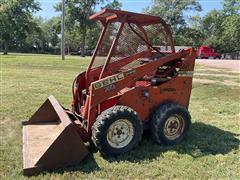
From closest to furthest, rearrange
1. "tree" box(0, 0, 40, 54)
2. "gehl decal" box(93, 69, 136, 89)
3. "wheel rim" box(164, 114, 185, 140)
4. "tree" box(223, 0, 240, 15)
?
1. "gehl decal" box(93, 69, 136, 89)
2. "wheel rim" box(164, 114, 185, 140)
3. "tree" box(0, 0, 40, 54)
4. "tree" box(223, 0, 240, 15)

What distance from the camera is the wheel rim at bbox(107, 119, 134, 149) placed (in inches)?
173

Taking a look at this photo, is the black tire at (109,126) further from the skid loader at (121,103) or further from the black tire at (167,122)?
the black tire at (167,122)

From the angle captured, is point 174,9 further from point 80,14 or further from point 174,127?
point 174,127

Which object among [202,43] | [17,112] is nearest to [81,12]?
[202,43]

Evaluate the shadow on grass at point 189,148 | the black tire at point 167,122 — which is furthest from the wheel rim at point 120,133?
the black tire at point 167,122

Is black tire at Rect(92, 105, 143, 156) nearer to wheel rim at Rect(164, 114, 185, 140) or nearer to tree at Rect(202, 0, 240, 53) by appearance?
wheel rim at Rect(164, 114, 185, 140)

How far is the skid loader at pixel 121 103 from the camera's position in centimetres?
416

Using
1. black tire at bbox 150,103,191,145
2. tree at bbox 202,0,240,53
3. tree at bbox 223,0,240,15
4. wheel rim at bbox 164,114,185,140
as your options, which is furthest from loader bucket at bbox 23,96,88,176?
tree at bbox 223,0,240,15

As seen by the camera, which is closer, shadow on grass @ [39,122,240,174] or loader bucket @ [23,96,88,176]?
loader bucket @ [23,96,88,176]

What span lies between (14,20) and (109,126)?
152 ft

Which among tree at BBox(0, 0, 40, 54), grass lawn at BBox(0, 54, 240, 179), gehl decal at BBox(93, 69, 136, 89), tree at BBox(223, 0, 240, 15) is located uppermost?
tree at BBox(223, 0, 240, 15)

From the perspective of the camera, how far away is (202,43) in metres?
68.4

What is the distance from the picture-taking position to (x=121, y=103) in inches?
184

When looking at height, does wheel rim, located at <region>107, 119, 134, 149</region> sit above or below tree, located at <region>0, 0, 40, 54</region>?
below
